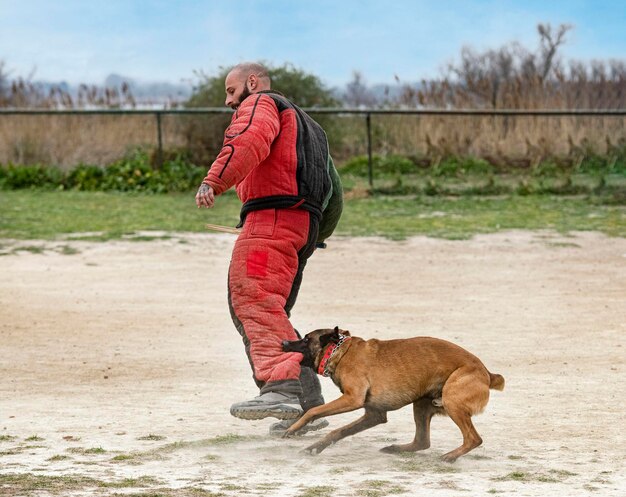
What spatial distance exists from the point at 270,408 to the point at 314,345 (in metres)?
0.36

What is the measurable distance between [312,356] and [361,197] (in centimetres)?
1424

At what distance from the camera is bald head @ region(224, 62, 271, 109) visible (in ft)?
21.8

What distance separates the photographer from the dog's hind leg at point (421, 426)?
20.4ft

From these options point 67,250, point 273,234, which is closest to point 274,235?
point 273,234

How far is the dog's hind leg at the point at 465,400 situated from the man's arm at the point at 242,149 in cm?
134

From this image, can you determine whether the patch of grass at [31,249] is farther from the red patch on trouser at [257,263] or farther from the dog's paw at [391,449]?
the dog's paw at [391,449]

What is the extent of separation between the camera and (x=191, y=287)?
1226 cm

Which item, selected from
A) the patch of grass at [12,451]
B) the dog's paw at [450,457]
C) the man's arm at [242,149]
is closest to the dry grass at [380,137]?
the man's arm at [242,149]

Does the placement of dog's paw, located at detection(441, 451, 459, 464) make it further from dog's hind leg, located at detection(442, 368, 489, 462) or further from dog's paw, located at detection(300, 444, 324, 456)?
dog's paw, located at detection(300, 444, 324, 456)

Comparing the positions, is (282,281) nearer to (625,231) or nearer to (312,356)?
(312,356)

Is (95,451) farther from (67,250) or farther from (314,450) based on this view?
(67,250)

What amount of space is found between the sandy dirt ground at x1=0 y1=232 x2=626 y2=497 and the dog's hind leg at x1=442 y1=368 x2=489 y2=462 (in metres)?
0.12

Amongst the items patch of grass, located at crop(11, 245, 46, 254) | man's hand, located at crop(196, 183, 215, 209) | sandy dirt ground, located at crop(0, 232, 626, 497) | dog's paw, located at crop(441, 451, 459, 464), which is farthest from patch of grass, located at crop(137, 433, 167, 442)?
patch of grass, located at crop(11, 245, 46, 254)

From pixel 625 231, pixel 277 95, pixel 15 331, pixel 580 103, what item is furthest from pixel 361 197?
pixel 277 95
